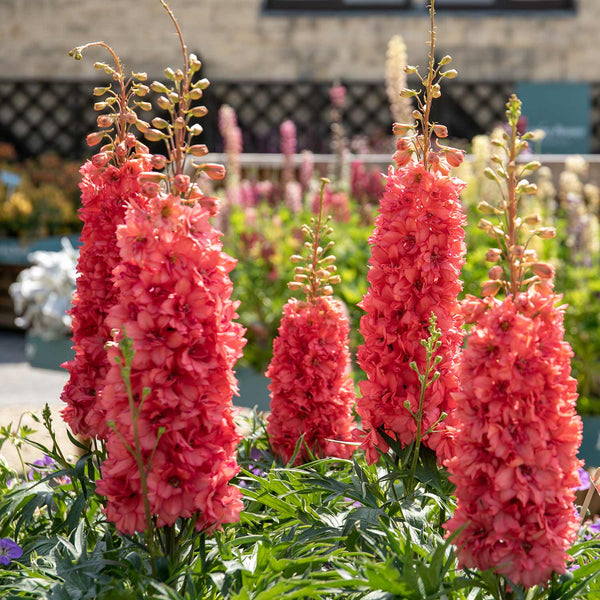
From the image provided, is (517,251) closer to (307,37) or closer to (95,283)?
(95,283)

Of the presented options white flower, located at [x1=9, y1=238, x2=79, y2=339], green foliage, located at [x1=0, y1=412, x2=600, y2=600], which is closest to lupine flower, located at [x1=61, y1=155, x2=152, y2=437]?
green foliage, located at [x1=0, y1=412, x2=600, y2=600]

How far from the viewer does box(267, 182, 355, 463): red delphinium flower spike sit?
2.02m

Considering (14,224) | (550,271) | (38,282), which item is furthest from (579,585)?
(14,224)

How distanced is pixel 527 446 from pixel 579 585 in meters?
0.29

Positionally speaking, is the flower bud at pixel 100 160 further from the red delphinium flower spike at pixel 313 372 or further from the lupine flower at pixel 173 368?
the red delphinium flower spike at pixel 313 372

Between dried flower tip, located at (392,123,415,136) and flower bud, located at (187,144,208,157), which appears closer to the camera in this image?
flower bud, located at (187,144,208,157)

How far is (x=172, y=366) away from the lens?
1.47m

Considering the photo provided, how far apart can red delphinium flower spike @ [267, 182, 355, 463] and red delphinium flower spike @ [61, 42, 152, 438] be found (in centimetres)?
43

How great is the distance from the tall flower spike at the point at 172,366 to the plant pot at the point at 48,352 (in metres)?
3.77

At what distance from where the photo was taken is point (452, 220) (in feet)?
5.73

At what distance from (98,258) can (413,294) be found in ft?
2.12

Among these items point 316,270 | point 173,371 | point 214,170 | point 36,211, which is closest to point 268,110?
point 36,211

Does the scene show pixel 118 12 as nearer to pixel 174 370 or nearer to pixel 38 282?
pixel 38 282

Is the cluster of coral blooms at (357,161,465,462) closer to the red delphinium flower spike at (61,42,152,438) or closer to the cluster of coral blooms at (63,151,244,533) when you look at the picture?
the cluster of coral blooms at (63,151,244,533)
